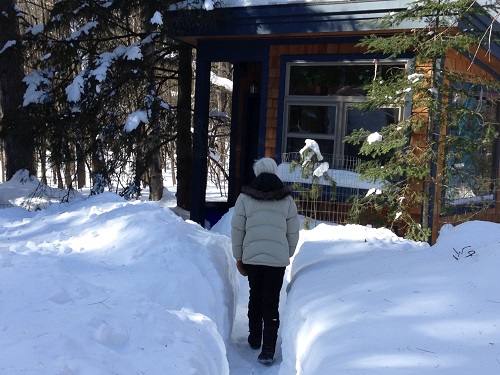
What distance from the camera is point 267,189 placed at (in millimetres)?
4340

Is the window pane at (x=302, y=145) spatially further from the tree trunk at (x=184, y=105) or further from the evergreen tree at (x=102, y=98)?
the tree trunk at (x=184, y=105)

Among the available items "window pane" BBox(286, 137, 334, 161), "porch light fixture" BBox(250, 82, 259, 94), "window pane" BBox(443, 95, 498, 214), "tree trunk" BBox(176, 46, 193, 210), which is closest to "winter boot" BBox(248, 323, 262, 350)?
"window pane" BBox(443, 95, 498, 214)

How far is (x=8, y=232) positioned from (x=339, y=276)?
462 centimetres

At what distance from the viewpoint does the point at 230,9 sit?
27.8 feet

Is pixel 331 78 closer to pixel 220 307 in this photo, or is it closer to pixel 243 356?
pixel 220 307

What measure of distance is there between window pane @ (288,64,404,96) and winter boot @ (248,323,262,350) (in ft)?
16.1

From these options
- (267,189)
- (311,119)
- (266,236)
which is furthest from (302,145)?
(266,236)

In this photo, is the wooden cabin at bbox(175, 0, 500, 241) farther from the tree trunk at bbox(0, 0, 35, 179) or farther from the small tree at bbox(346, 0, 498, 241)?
the tree trunk at bbox(0, 0, 35, 179)

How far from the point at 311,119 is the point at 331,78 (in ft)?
2.61

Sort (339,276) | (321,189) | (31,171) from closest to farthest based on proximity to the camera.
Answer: (339,276)
(321,189)
(31,171)

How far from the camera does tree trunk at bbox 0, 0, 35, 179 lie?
10258 mm

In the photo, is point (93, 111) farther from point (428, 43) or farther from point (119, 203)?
point (428, 43)

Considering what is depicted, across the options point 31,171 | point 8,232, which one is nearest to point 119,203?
point 8,232

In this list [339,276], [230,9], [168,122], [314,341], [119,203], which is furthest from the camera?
[168,122]
